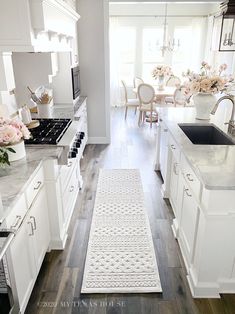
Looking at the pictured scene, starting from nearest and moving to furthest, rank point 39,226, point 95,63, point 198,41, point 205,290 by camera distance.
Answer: point 205,290 → point 39,226 → point 95,63 → point 198,41

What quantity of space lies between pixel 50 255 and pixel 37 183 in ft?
2.58

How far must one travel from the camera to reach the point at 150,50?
8.02 meters

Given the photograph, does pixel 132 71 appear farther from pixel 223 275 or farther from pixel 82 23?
pixel 223 275

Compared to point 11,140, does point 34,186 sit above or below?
below

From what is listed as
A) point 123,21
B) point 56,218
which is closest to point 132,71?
point 123,21

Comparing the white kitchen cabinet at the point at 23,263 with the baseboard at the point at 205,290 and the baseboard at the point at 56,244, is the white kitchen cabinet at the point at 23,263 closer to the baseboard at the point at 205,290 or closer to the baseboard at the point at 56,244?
the baseboard at the point at 56,244

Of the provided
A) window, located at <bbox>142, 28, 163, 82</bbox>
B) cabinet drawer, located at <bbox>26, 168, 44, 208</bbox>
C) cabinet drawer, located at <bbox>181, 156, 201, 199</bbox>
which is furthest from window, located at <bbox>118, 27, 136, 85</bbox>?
cabinet drawer, located at <bbox>26, 168, 44, 208</bbox>

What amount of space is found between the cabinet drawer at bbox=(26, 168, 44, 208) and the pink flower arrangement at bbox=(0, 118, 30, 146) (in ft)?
0.96

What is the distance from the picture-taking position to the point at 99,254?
7.80 feet

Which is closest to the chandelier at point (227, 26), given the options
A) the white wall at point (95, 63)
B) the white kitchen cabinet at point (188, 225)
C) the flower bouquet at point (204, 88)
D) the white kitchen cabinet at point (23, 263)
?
the flower bouquet at point (204, 88)

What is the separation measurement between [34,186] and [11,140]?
1.19 feet

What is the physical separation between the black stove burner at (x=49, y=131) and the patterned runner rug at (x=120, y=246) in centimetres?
99

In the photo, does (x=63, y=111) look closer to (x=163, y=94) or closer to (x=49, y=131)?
(x=49, y=131)

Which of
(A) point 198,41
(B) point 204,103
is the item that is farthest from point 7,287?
(A) point 198,41
